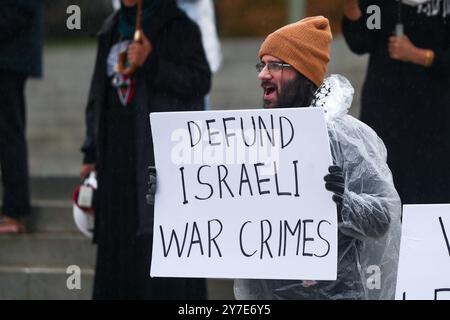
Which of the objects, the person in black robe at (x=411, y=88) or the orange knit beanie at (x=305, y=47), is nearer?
the orange knit beanie at (x=305, y=47)

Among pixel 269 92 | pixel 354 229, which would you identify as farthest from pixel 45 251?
pixel 354 229

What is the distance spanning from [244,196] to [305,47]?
22.2 inches

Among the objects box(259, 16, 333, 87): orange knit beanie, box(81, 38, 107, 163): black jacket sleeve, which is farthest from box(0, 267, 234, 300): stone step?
box(259, 16, 333, 87): orange knit beanie

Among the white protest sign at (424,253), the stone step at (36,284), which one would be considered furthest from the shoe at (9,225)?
the white protest sign at (424,253)

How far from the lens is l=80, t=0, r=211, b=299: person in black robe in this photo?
19.2ft

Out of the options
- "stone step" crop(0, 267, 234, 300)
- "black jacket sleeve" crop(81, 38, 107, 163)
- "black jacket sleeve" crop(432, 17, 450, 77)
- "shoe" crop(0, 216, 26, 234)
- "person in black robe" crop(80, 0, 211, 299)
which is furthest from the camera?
"shoe" crop(0, 216, 26, 234)

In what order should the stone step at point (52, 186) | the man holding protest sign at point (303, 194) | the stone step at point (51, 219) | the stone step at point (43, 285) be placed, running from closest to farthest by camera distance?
the man holding protest sign at point (303, 194)
the stone step at point (43, 285)
the stone step at point (51, 219)
the stone step at point (52, 186)

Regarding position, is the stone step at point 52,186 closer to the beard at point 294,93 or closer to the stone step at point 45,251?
the stone step at point 45,251

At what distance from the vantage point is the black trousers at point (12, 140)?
6.81 meters

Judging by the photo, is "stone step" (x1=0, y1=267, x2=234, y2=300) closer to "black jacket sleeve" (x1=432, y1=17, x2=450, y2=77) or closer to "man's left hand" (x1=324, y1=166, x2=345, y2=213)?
"black jacket sleeve" (x1=432, y1=17, x2=450, y2=77)

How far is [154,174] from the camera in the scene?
415cm

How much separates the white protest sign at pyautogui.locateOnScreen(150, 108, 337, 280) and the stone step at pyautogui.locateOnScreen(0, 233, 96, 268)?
281 cm

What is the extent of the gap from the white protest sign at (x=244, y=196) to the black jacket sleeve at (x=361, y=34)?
1.85m

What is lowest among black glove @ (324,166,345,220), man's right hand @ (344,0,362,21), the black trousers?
the black trousers
